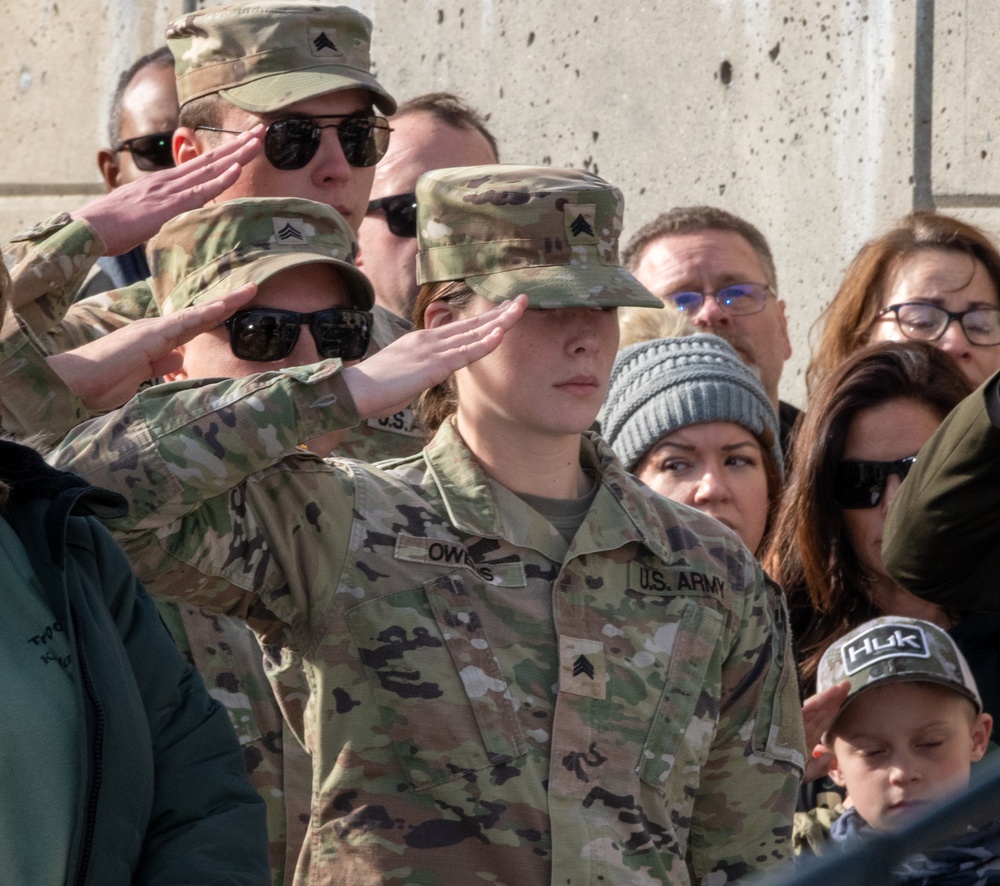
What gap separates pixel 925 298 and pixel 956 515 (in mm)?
1445

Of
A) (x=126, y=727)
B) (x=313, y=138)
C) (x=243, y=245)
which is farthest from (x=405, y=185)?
(x=126, y=727)

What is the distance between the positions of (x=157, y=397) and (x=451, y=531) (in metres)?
0.48

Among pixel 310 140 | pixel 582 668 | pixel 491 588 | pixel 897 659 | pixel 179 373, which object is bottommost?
pixel 897 659

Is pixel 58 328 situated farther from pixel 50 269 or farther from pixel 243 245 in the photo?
pixel 243 245

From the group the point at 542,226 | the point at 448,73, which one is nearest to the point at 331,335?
the point at 542,226

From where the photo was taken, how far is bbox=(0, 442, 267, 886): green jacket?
5.90ft

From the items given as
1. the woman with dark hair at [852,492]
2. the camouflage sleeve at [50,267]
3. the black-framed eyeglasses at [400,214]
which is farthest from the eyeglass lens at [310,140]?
the woman with dark hair at [852,492]

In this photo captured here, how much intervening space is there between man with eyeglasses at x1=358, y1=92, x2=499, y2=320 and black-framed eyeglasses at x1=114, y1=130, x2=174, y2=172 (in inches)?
27.4

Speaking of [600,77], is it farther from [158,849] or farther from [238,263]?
[158,849]

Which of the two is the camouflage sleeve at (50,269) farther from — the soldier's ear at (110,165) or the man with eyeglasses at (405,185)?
the soldier's ear at (110,165)

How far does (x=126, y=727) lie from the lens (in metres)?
1.82

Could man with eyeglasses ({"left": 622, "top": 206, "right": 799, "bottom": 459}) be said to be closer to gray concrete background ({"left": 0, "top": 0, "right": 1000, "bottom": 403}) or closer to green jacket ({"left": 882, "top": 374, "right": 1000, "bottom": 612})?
gray concrete background ({"left": 0, "top": 0, "right": 1000, "bottom": 403})

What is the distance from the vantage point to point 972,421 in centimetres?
240

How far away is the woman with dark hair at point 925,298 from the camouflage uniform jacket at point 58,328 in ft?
3.67
